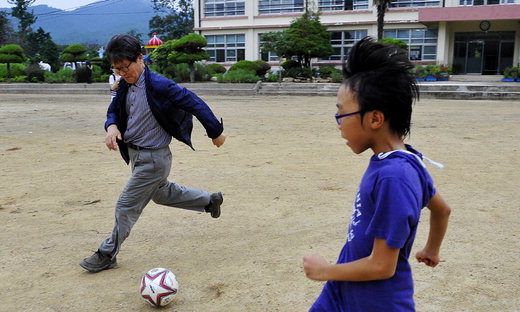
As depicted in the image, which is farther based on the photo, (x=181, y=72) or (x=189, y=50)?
(x=181, y=72)

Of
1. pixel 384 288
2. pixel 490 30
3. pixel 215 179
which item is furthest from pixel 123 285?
pixel 490 30

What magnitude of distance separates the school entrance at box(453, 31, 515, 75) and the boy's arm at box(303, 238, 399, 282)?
3698cm

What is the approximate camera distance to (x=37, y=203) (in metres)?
5.58

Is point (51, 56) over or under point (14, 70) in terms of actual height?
over

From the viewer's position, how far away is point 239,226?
476 centimetres

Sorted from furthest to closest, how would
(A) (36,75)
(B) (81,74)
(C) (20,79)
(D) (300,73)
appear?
(C) (20,79), (A) (36,75), (B) (81,74), (D) (300,73)

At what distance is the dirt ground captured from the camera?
3363 millimetres

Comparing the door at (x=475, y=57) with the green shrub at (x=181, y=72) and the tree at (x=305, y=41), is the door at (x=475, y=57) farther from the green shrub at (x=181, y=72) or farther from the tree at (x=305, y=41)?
the green shrub at (x=181, y=72)

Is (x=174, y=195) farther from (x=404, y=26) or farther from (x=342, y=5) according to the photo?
(x=342, y=5)

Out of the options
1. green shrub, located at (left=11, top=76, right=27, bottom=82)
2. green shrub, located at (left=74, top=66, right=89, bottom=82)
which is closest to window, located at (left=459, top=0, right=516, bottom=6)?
green shrub, located at (left=74, top=66, right=89, bottom=82)

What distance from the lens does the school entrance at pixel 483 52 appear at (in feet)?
113

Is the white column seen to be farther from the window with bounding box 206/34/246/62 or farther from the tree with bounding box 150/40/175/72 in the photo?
the tree with bounding box 150/40/175/72

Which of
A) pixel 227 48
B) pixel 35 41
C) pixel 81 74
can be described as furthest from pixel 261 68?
pixel 35 41

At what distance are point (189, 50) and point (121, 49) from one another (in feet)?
84.4
